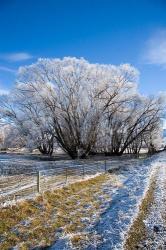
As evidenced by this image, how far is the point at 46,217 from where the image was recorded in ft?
35.4

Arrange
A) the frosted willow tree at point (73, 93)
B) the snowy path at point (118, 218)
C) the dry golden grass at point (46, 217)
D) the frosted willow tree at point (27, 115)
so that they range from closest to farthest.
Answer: the snowy path at point (118, 218)
the dry golden grass at point (46, 217)
the frosted willow tree at point (73, 93)
the frosted willow tree at point (27, 115)

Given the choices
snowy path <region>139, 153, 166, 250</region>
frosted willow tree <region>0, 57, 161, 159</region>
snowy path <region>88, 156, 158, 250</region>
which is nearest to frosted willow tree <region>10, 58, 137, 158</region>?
frosted willow tree <region>0, 57, 161, 159</region>

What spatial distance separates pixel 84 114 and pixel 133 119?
34.0 ft

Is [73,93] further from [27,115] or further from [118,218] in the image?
[118,218]

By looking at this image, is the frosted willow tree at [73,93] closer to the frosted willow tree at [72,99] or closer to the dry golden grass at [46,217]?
the frosted willow tree at [72,99]

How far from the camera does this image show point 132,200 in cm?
1294

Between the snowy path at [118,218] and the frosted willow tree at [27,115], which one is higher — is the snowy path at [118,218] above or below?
below

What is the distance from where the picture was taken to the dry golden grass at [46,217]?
8734mm

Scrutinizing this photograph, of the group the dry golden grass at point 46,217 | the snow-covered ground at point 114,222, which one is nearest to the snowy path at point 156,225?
the snow-covered ground at point 114,222

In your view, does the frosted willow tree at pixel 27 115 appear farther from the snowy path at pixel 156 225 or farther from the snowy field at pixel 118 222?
the snowy path at pixel 156 225

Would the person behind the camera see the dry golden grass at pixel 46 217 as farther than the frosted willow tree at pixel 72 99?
No

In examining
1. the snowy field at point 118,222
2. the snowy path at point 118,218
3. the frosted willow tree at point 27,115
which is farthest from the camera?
the frosted willow tree at point 27,115

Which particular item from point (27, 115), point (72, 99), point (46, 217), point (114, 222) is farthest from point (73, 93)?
point (114, 222)

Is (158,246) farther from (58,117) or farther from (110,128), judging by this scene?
(110,128)
